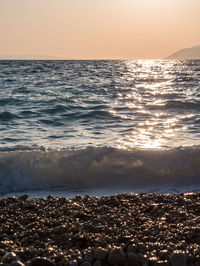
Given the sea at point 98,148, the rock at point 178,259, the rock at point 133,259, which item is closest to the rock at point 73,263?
the rock at point 133,259

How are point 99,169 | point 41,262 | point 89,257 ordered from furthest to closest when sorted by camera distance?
point 99,169 → point 89,257 → point 41,262

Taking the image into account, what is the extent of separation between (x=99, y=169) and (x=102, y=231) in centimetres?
306

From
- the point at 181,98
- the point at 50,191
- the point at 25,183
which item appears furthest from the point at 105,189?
the point at 181,98

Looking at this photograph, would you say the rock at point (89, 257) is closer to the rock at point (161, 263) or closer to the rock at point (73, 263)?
the rock at point (73, 263)

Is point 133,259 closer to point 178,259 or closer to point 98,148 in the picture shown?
point 178,259

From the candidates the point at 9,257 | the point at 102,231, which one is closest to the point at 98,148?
the point at 102,231

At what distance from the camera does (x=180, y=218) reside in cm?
381

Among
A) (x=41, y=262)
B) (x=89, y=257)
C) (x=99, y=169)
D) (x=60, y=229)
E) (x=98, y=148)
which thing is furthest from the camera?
(x=98, y=148)

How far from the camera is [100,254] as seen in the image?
291cm

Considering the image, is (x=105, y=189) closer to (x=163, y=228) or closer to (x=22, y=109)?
(x=163, y=228)

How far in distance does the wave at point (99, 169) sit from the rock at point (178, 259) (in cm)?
310

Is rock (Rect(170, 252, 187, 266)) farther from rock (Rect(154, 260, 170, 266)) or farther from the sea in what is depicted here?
the sea

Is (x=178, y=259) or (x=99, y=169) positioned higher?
(x=178, y=259)

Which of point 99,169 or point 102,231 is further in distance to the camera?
point 99,169
